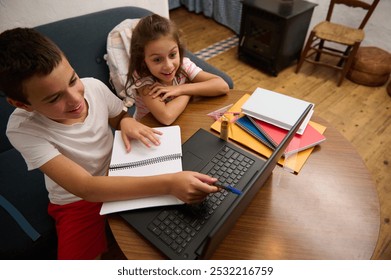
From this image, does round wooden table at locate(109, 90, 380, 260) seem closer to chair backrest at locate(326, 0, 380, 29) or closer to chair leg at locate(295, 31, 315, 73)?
chair leg at locate(295, 31, 315, 73)

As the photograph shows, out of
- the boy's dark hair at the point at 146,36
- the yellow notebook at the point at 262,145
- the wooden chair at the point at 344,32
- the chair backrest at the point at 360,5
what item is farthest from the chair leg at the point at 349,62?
the boy's dark hair at the point at 146,36

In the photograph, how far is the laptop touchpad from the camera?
3.09 feet

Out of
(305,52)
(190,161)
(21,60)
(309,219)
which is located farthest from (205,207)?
(305,52)

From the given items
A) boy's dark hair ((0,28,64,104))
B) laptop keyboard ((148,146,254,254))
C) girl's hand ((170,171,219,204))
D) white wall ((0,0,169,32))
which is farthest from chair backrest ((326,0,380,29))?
boy's dark hair ((0,28,64,104))

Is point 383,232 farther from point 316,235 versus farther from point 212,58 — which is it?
point 212,58

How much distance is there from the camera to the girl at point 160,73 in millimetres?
1134

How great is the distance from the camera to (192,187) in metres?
0.77

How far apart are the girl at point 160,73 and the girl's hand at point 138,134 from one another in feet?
0.40

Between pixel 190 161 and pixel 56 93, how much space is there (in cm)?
47

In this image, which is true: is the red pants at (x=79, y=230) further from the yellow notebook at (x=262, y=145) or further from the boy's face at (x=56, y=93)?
the yellow notebook at (x=262, y=145)

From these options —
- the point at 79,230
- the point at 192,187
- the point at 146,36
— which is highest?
the point at 146,36

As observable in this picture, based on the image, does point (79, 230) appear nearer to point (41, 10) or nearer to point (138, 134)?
point (138, 134)

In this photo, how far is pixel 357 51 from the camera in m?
2.58

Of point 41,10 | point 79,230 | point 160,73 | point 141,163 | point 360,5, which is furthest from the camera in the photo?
point 360,5
